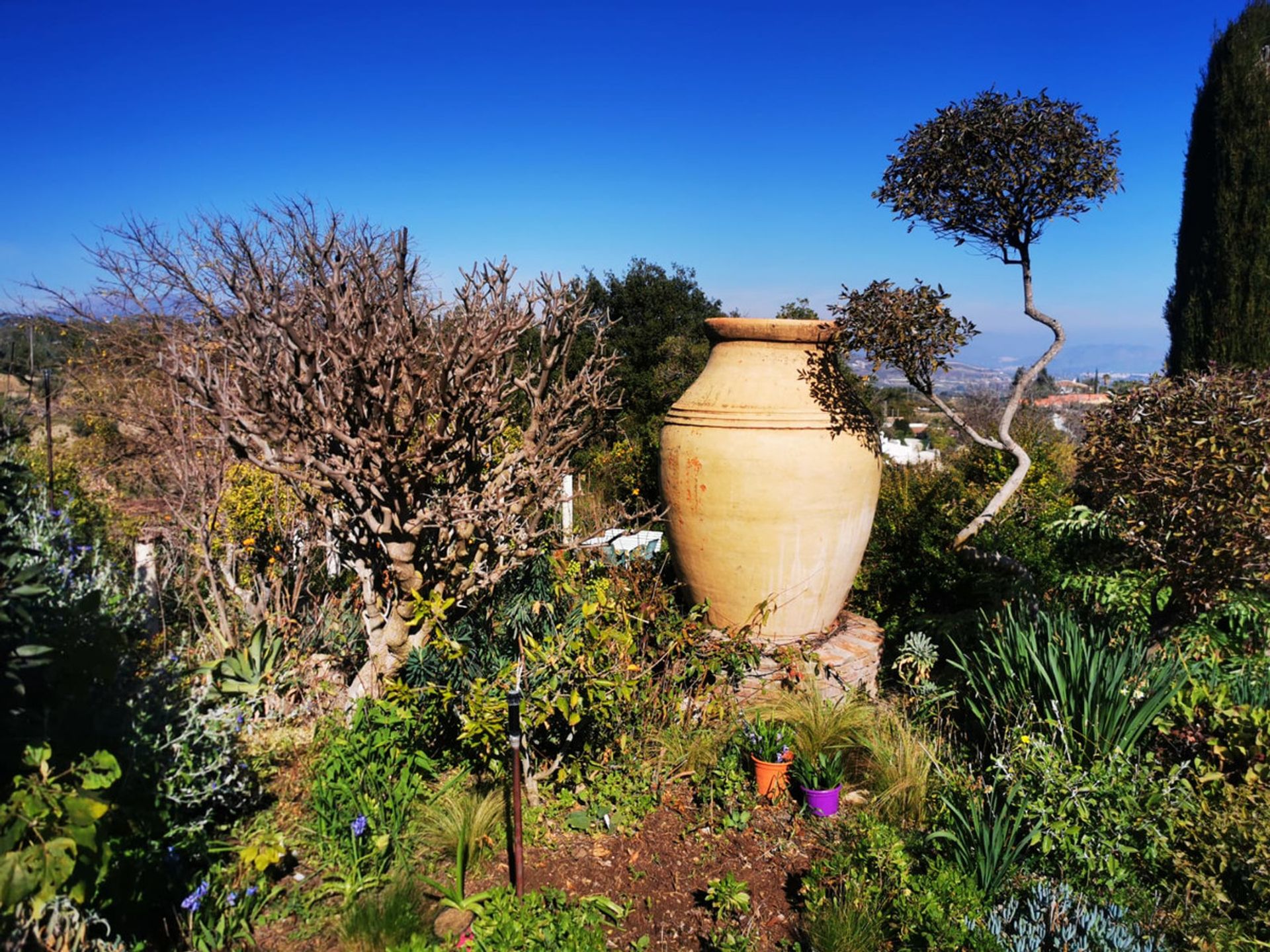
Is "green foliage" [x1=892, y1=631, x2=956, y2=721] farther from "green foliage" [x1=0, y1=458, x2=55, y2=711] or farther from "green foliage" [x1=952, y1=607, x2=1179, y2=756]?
"green foliage" [x1=0, y1=458, x2=55, y2=711]

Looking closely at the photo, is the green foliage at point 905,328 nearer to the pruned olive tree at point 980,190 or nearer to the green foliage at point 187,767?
the pruned olive tree at point 980,190

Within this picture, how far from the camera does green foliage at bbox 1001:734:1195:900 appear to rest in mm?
2383

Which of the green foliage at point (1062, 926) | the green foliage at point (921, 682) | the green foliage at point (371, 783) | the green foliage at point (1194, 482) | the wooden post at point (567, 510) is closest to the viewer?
the green foliage at point (1062, 926)

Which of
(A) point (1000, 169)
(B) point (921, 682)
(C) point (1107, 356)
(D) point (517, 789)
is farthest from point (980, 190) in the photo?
(C) point (1107, 356)

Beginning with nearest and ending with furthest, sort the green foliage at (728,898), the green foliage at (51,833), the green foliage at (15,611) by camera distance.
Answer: the green foliage at (51,833) < the green foliage at (15,611) < the green foliage at (728,898)

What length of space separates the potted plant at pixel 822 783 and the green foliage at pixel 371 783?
4.86 feet

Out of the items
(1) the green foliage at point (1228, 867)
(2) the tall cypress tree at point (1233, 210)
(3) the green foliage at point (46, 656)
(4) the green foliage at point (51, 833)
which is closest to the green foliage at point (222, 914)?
(4) the green foliage at point (51, 833)

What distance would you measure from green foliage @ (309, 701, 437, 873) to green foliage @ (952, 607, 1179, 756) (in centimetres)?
233

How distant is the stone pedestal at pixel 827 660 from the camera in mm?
3904

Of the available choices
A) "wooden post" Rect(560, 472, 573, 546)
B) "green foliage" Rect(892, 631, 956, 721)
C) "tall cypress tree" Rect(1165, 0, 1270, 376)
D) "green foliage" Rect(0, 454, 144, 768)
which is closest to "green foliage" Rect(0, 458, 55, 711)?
"green foliage" Rect(0, 454, 144, 768)

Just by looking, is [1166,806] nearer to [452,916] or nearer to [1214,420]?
[1214,420]

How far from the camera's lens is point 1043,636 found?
3.59 metres

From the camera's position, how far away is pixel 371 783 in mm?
2662

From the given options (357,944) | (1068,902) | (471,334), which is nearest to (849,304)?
(471,334)
